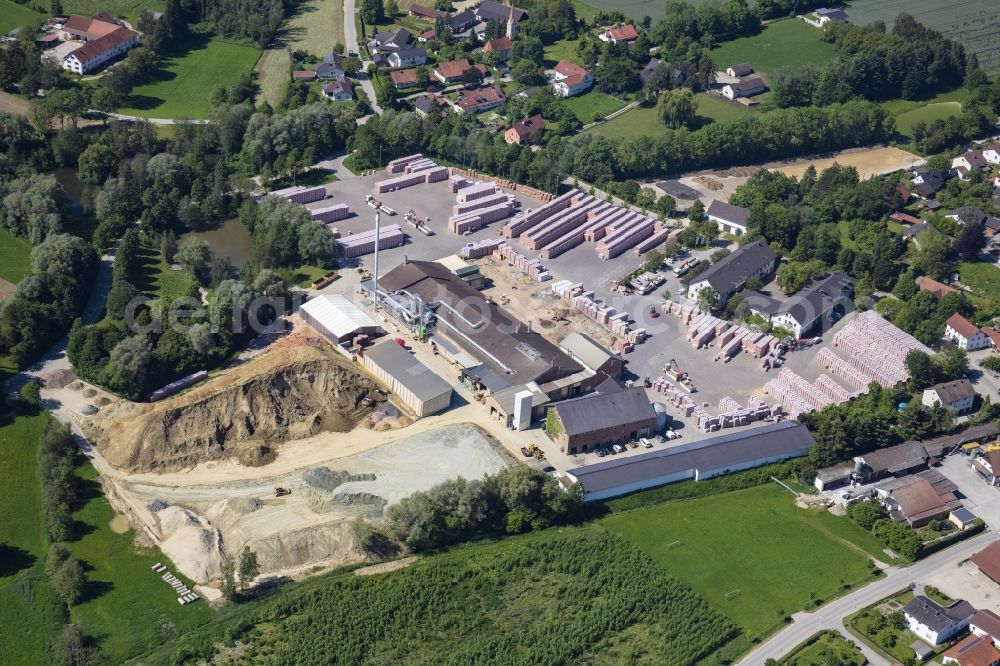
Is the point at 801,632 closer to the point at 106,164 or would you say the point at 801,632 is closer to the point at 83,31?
the point at 106,164

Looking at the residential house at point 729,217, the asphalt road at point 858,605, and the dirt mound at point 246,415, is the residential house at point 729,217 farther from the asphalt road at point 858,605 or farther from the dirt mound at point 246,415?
the dirt mound at point 246,415

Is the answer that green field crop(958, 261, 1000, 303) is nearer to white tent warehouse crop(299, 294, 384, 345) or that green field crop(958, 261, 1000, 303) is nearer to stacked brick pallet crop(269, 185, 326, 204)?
white tent warehouse crop(299, 294, 384, 345)

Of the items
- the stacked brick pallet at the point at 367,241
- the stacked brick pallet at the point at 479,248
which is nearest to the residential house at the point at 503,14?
the stacked brick pallet at the point at 479,248

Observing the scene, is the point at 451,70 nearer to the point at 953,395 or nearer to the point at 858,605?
the point at 953,395

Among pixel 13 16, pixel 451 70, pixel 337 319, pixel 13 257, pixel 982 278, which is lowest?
pixel 982 278

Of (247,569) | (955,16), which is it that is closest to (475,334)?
(247,569)

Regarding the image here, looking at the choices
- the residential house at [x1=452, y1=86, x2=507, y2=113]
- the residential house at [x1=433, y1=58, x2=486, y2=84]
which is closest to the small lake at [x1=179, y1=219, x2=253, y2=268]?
the residential house at [x1=452, y1=86, x2=507, y2=113]

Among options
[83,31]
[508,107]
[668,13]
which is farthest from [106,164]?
[668,13]
